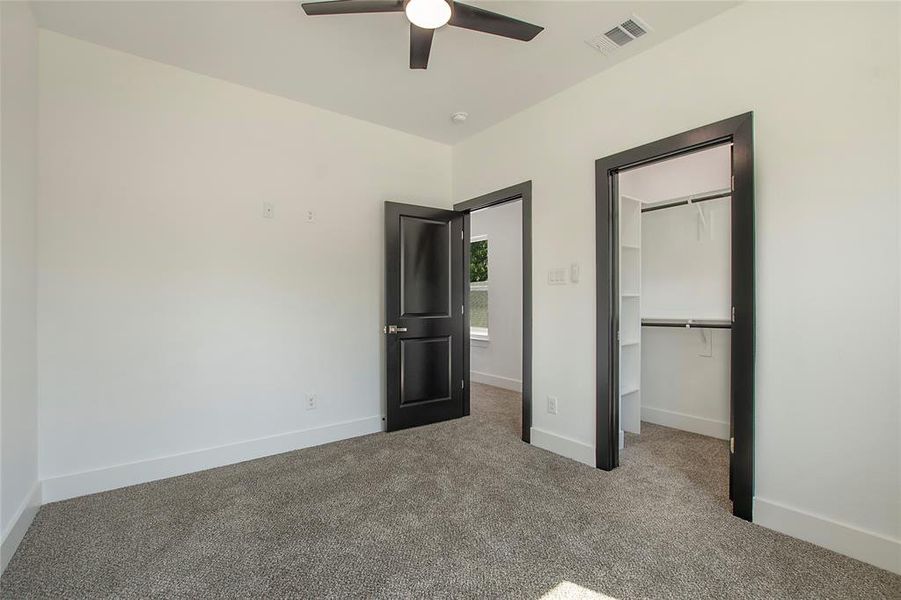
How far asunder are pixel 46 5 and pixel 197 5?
0.81 m

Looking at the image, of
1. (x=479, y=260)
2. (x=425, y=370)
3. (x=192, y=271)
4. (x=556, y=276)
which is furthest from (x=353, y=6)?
(x=479, y=260)

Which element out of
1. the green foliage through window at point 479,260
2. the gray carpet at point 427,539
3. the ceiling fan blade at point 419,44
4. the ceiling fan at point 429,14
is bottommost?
the gray carpet at point 427,539

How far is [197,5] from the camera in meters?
2.14

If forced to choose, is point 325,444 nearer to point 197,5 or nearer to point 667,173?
point 197,5

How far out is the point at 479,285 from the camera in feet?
19.9

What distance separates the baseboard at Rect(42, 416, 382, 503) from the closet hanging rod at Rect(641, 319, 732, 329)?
253 centimetres

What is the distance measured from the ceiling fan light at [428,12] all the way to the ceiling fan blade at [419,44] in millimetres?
43

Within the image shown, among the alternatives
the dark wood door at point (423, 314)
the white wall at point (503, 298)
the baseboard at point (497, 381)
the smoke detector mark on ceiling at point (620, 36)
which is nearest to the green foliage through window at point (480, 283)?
the white wall at point (503, 298)

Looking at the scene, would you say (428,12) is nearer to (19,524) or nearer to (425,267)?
(425,267)

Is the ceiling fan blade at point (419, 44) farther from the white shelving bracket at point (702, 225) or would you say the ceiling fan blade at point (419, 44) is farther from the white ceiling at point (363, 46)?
the white shelving bracket at point (702, 225)

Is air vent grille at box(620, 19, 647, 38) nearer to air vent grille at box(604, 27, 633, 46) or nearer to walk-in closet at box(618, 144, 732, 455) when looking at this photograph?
air vent grille at box(604, 27, 633, 46)

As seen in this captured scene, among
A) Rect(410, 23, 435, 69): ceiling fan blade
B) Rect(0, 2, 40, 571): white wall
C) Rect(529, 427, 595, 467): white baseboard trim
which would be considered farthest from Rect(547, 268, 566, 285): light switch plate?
Rect(0, 2, 40, 571): white wall

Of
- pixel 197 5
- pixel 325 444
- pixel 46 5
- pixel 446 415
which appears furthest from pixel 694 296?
pixel 46 5

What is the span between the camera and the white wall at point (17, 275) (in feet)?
5.97
